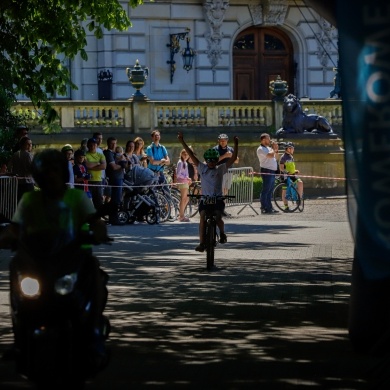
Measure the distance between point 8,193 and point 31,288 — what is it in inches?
715

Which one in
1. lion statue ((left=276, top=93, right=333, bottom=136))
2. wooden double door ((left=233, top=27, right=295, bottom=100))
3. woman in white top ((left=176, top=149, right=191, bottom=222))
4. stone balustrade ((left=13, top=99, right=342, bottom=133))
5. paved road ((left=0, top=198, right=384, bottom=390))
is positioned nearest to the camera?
paved road ((left=0, top=198, right=384, bottom=390))

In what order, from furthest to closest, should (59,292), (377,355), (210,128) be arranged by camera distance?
(210,128)
(377,355)
(59,292)

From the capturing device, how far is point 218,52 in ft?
162

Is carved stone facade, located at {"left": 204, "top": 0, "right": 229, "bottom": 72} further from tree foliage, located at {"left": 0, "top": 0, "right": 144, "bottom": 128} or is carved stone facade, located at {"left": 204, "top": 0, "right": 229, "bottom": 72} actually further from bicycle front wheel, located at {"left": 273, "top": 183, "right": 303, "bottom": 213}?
tree foliage, located at {"left": 0, "top": 0, "right": 144, "bottom": 128}

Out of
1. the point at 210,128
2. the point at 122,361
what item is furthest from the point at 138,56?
the point at 122,361

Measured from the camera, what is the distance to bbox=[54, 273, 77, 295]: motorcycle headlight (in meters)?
8.81

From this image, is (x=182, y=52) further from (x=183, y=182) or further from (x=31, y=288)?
(x=31, y=288)

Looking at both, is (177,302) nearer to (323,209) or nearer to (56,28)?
(56,28)

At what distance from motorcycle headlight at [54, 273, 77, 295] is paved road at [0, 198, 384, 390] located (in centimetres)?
151

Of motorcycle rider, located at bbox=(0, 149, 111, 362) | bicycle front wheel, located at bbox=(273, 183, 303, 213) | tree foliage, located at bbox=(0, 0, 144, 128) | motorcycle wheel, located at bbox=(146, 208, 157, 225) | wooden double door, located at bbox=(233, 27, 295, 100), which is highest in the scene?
wooden double door, located at bbox=(233, 27, 295, 100)

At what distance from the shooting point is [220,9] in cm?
4938

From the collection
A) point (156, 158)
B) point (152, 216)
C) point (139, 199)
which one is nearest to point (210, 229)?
point (139, 199)

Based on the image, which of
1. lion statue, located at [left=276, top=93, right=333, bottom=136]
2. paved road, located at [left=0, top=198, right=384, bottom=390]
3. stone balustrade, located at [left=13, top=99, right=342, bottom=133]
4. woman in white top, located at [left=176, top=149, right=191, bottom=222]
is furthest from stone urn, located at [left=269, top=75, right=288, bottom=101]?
paved road, located at [left=0, top=198, right=384, bottom=390]

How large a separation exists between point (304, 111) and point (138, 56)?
23.2ft
